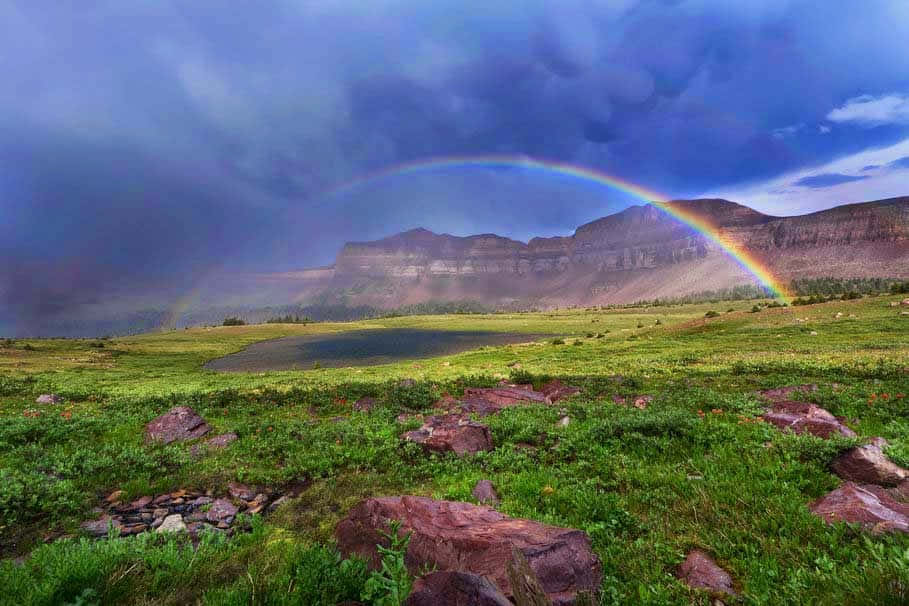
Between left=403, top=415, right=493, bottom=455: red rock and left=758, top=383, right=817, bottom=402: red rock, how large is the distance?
10638mm

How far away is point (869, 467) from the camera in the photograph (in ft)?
23.4

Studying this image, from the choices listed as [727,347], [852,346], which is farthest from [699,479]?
[727,347]

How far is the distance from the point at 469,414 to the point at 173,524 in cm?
968

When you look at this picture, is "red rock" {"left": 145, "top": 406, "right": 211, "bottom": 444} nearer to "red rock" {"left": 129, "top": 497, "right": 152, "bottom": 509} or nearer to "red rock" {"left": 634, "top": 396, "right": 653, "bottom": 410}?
"red rock" {"left": 129, "top": 497, "right": 152, "bottom": 509}

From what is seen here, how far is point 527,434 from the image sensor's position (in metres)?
11.4

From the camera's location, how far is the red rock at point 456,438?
1073 centimetres

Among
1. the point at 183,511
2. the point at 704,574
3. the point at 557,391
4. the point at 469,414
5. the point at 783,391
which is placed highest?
the point at 183,511

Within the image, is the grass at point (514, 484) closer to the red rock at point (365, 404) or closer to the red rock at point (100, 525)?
the red rock at point (100, 525)

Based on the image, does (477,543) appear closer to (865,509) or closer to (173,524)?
(865,509)

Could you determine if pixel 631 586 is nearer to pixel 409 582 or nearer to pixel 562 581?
pixel 562 581

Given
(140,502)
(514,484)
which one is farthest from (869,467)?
(140,502)

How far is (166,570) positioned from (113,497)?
5426mm

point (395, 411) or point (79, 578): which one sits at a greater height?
point (79, 578)

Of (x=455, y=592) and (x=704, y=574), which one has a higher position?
(x=455, y=592)
